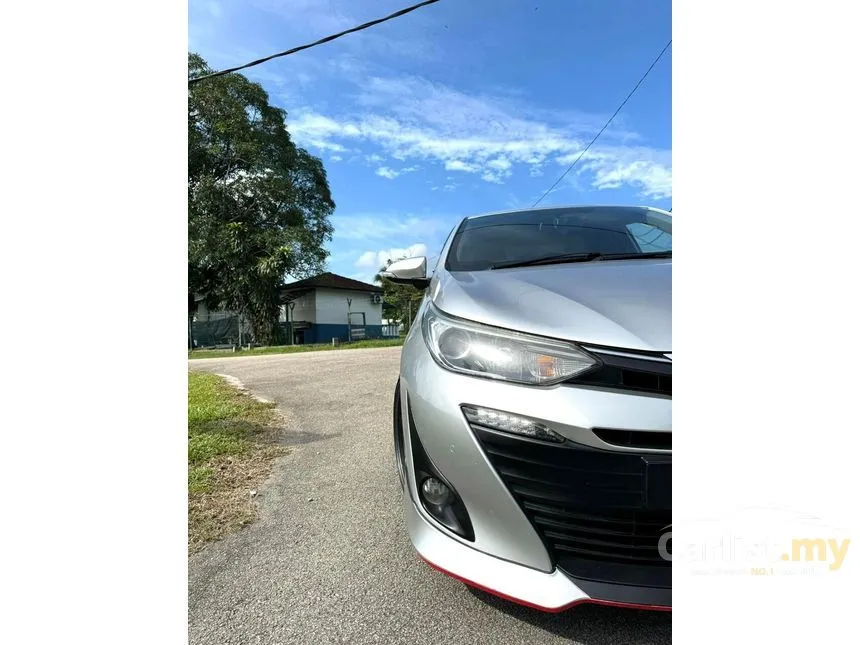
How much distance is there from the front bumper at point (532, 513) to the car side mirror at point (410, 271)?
3.35 ft

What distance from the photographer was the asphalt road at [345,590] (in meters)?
1.29

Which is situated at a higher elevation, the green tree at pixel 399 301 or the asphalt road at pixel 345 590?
the green tree at pixel 399 301

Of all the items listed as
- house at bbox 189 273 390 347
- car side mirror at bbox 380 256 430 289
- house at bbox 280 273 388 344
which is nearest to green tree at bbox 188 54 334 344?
house at bbox 189 273 390 347

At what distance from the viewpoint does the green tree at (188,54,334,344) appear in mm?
21219

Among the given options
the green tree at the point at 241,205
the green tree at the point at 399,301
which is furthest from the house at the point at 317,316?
the green tree at the point at 241,205

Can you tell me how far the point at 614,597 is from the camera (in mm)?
1086

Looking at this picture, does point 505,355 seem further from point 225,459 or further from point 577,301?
point 225,459

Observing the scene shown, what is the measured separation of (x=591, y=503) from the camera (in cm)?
110

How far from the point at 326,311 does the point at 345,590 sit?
91.1ft

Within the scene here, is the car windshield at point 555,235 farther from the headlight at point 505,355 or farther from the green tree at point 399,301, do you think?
A: the green tree at point 399,301
